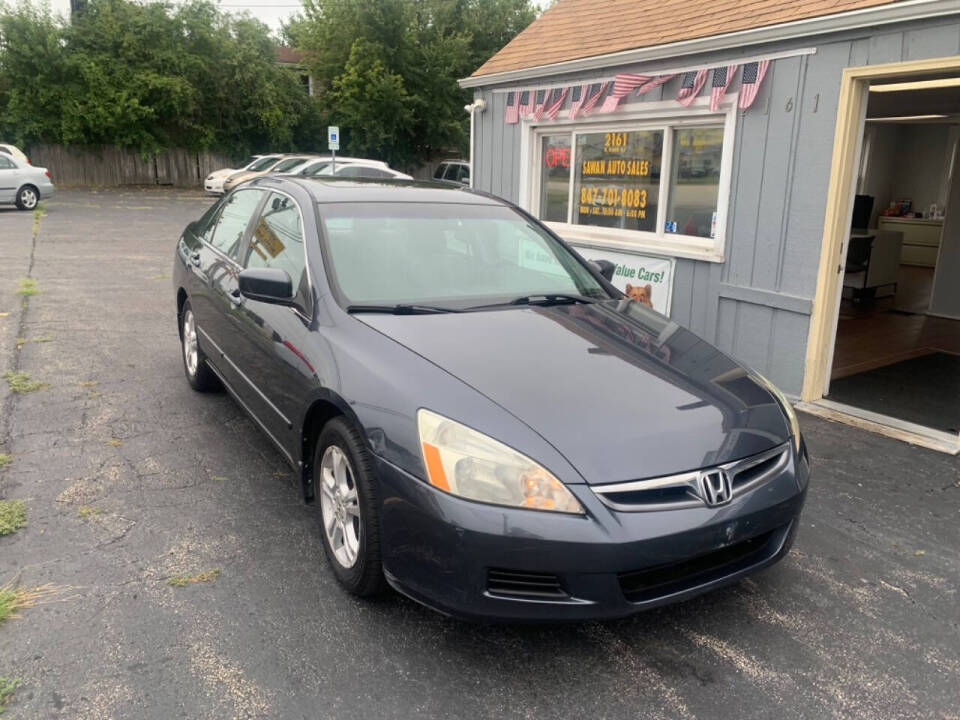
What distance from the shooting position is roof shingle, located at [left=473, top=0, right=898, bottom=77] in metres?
5.65

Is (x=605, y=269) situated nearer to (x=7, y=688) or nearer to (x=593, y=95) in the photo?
(x=7, y=688)

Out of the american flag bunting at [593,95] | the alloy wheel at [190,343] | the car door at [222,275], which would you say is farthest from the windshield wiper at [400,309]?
the american flag bunting at [593,95]

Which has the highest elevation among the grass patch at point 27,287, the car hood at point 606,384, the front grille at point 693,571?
the car hood at point 606,384

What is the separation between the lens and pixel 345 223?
374cm

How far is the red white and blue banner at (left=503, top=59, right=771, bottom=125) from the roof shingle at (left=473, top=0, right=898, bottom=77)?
0.27 metres

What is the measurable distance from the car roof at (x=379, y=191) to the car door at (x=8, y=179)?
16.9 m

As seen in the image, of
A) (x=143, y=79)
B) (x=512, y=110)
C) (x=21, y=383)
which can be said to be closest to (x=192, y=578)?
(x=21, y=383)

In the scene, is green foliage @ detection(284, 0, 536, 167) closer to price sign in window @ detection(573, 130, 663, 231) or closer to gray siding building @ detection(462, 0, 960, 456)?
gray siding building @ detection(462, 0, 960, 456)

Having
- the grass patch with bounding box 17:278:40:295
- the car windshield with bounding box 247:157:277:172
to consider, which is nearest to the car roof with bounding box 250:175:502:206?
the grass patch with bounding box 17:278:40:295

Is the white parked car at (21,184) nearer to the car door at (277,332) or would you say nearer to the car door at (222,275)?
the car door at (222,275)

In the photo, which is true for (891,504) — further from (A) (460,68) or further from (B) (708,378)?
(A) (460,68)

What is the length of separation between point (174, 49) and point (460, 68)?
10558 millimetres

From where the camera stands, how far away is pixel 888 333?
8.19 m

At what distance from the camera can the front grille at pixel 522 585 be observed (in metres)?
2.44
